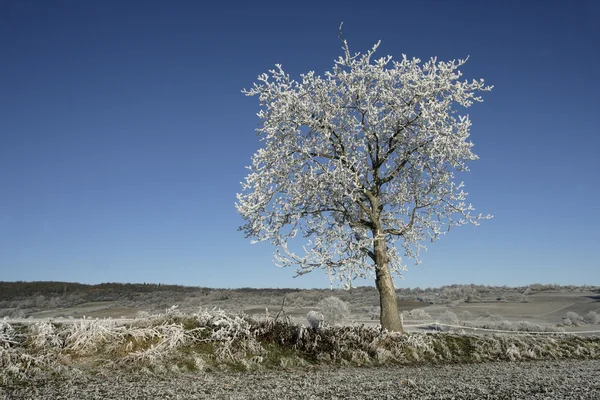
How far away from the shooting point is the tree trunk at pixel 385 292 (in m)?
14.5

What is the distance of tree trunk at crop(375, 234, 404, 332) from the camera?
14539 millimetres

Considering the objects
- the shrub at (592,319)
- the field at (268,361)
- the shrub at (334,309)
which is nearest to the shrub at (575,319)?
the shrub at (592,319)

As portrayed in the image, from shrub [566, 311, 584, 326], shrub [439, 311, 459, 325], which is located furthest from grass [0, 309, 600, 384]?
shrub [566, 311, 584, 326]

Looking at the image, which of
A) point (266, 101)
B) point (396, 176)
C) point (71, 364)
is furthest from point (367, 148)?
point (71, 364)

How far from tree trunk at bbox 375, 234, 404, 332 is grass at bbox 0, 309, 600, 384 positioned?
78 cm

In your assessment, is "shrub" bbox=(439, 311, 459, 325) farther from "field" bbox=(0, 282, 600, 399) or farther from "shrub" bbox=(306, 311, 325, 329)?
"shrub" bbox=(306, 311, 325, 329)

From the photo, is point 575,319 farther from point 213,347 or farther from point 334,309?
point 213,347

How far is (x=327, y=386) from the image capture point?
8.56 metres

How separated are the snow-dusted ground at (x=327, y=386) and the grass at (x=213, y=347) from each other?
773mm

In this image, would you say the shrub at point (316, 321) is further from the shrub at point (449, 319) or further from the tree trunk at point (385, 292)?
the shrub at point (449, 319)

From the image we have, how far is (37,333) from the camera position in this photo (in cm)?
1104

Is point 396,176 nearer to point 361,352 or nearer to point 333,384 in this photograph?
point 361,352

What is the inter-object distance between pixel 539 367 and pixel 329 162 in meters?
7.70

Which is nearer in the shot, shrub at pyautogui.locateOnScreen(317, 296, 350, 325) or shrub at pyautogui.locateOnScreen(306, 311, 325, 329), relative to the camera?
shrub at pyautogui.locateOnScreen(306, 311, 325, 329)
